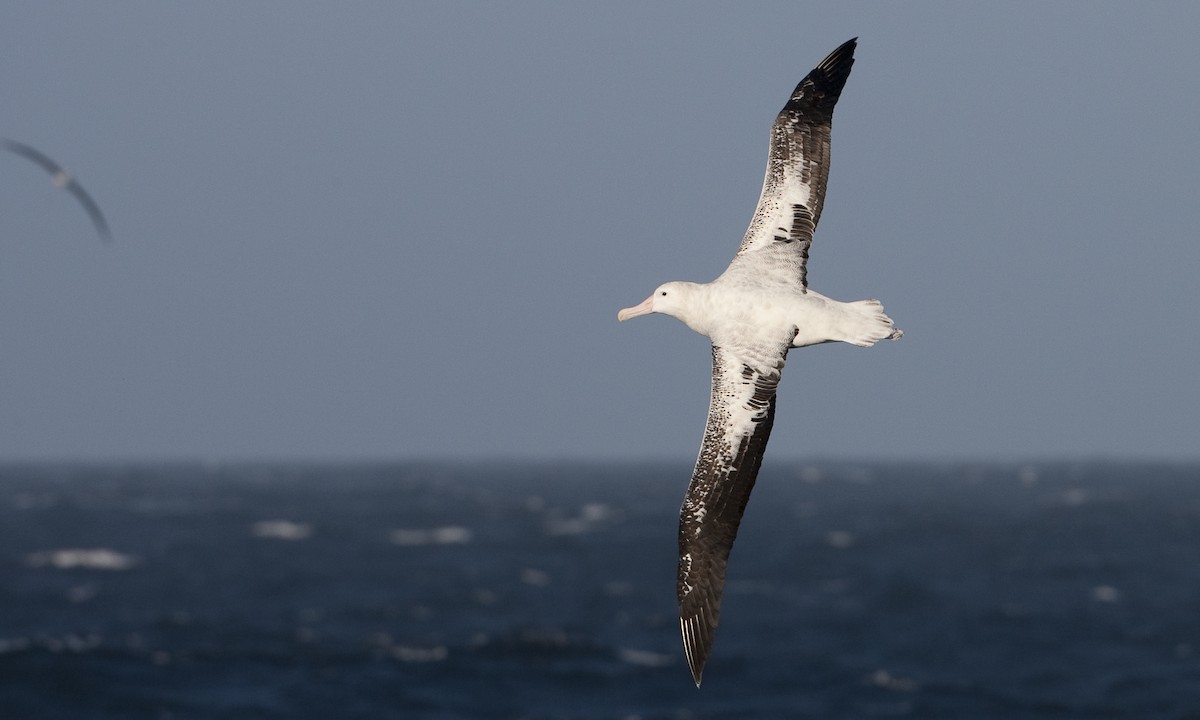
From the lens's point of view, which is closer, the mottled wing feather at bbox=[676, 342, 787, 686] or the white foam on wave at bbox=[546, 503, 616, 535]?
the mottled wing feather at bbox=[676, 342, 787, 686]

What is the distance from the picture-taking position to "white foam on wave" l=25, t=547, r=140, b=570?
83.6m

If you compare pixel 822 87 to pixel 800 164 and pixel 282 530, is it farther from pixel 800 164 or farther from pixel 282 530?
pixel 282 530

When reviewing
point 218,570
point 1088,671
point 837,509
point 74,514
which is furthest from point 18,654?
point 837,509

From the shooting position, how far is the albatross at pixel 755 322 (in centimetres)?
1140

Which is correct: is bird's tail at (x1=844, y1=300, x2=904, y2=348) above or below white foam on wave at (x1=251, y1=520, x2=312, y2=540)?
above

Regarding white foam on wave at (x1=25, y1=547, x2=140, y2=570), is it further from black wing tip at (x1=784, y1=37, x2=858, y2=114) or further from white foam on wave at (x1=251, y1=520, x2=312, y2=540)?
black wing tip at (x1=784, y1=37, x2=858, y2=114)

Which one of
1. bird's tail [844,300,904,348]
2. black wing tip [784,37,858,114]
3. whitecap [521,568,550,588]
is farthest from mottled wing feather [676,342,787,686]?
whitecap [521,568,550,588]

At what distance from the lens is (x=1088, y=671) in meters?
52.5

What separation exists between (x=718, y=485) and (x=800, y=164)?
301 cm

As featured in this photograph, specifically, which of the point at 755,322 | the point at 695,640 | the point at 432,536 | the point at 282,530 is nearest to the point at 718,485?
the point at 695,640

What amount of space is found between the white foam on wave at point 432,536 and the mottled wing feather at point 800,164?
281 ft

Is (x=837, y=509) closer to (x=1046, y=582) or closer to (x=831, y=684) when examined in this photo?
(x=1046, y=582)

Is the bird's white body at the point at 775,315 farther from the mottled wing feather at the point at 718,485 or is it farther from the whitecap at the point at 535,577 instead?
the whitecap at the point at 535,577

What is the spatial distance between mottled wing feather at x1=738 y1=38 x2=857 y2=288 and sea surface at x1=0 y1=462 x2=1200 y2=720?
36.7m
